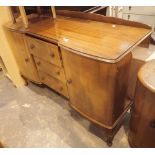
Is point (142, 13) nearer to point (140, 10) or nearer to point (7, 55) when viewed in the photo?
point (140, 10)

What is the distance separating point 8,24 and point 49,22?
0.42 meters

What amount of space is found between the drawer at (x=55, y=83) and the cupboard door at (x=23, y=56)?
99 mm

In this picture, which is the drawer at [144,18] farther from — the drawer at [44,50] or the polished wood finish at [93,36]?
the drawer at [44,50]

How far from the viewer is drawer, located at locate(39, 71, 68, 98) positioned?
4.92ft

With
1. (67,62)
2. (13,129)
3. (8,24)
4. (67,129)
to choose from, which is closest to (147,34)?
(67,62)

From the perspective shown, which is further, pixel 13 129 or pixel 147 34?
pixel 13 129

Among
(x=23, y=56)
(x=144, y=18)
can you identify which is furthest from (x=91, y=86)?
(x=144, y=18)

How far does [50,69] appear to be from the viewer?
1.48m

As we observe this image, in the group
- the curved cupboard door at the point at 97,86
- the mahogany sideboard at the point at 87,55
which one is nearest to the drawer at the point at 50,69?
the mahogany sideboard at the point at 87,55

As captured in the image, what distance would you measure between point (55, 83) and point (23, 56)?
45 cm

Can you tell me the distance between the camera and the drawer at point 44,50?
127 cm

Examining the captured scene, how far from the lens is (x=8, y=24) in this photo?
5.33 ft
